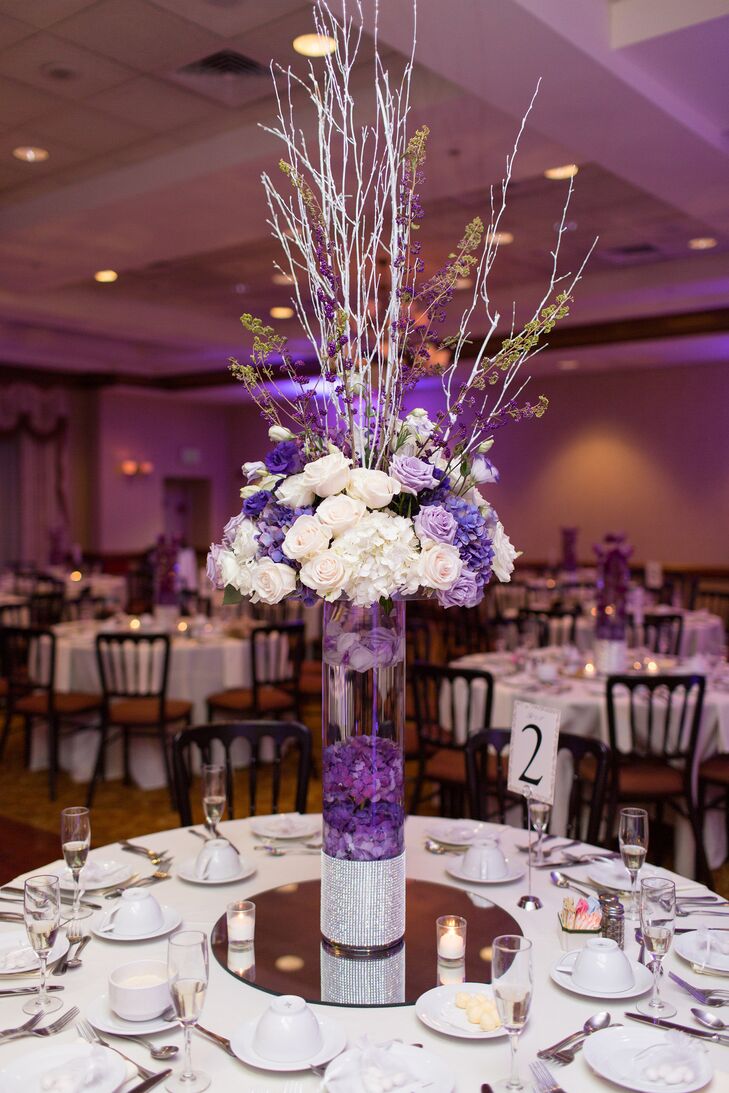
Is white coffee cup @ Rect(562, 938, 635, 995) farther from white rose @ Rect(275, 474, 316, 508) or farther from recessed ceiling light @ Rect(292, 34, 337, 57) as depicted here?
recessed ceiling light @ Rect(292, 34, 337, 57)

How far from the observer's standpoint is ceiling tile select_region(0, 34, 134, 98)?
4.71 meters

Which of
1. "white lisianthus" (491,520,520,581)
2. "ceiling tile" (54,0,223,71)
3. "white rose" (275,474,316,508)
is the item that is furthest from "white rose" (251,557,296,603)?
"ceiling tile" (54,0,223,71)

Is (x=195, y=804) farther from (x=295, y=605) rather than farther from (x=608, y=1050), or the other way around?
(x=608, y=1050)

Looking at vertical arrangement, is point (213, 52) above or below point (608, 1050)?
above

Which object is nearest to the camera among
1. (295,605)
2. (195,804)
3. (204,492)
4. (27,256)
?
(195,804)

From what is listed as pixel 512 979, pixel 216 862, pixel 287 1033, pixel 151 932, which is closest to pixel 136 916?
pixel 151 932

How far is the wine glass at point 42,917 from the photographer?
64.6 inches

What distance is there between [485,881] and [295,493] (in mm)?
1081

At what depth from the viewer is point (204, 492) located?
1692cm

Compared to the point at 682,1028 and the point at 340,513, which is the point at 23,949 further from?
the point at 682,1028

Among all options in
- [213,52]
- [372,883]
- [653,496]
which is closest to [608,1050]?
[372,883]

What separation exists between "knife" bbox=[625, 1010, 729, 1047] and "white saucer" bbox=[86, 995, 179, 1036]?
0.76 metres

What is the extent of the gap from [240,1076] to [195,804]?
402cm

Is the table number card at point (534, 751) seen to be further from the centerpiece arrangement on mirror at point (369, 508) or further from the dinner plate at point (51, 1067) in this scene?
the dinner plate at point (51, 1067)
